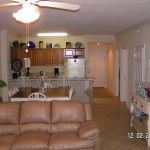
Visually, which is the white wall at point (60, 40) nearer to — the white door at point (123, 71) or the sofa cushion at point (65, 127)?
the white door at point (123, 71)

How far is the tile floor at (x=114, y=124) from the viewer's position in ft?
16.0

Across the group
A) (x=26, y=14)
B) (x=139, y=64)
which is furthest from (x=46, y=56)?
(x=26, y=14)

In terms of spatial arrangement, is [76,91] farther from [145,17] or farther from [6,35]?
[145,17]

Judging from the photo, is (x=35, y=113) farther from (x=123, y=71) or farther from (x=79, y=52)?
(x=79, y=52)

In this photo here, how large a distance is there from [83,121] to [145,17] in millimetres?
2668

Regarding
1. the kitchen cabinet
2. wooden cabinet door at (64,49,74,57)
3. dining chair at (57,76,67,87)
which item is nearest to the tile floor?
dining chair at (57,76,67,87)

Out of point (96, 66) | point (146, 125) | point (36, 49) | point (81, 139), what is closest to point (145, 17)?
point (146, 125)

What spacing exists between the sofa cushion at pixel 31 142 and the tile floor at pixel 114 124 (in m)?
1.38

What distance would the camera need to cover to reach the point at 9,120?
173 inches

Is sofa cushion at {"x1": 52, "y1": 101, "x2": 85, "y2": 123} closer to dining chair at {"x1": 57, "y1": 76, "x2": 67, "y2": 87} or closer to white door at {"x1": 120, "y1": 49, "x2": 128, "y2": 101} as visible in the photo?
dining chair at {"x1": 57, "y1": 76, "x2": 67, "y2": 87}

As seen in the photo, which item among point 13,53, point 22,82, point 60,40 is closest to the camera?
point 22,82

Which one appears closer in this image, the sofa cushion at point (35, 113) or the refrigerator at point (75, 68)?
the sofa cushion at point (35, 113)

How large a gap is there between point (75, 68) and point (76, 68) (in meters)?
0.04

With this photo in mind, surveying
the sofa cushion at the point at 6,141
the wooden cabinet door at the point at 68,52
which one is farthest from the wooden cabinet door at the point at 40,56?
the sofa cushion at the point at 6,141
